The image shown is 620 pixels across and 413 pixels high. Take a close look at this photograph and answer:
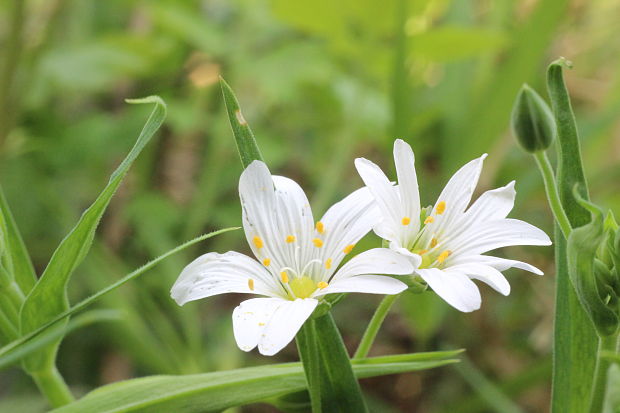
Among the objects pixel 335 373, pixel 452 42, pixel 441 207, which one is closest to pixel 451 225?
pixel 441 207

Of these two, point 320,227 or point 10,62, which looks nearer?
point 320,227

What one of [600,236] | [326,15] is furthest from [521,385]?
[600,236]

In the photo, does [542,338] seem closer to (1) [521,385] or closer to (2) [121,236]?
(1) [521,385]

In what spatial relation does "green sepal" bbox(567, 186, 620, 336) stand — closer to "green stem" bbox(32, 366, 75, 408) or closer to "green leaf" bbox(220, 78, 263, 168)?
"green leaf" bbox(220, 78, 263, 168)

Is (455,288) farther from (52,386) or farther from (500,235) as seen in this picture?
(52,386)

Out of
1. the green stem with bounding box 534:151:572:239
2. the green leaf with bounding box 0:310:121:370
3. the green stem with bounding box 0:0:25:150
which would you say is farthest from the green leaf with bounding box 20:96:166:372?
the green stem with bounding box 0:0:25:150

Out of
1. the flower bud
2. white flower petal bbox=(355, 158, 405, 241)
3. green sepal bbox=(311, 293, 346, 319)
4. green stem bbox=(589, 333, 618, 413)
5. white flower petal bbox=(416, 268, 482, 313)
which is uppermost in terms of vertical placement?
the flower bud

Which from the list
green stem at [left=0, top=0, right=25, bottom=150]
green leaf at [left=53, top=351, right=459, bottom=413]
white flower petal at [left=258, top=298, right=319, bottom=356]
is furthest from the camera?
green stem at [left=0, top=0, right=25, bottom=150]
